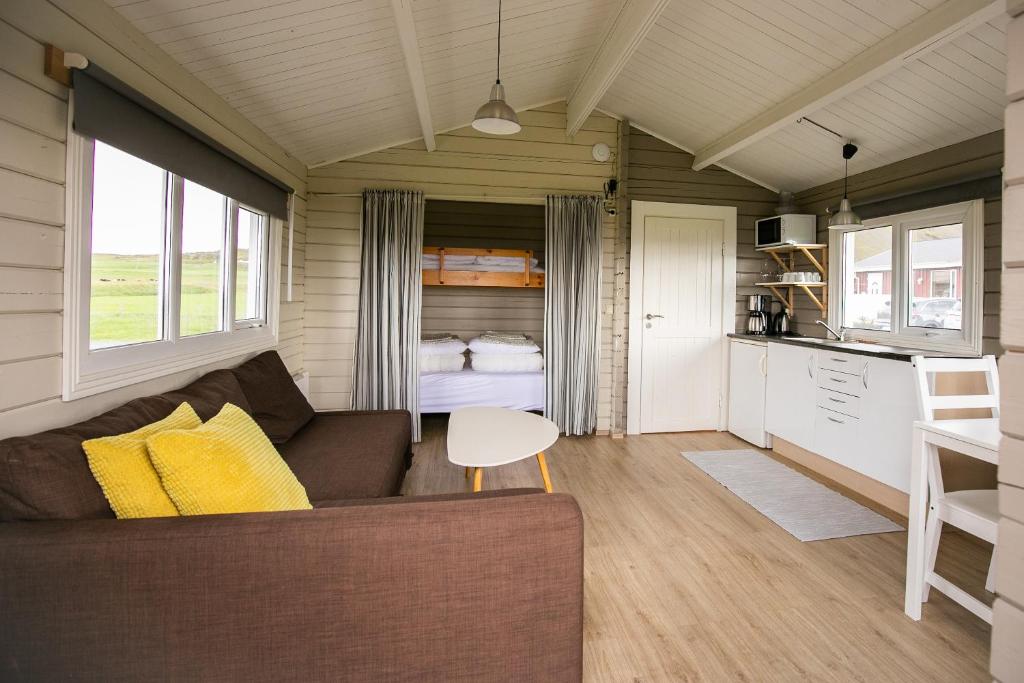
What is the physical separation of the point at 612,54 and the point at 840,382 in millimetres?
2549

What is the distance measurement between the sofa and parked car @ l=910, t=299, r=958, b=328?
3.32 m

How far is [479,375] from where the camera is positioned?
4352mm

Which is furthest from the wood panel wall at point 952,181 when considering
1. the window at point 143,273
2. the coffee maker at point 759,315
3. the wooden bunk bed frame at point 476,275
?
the window at point 143,273

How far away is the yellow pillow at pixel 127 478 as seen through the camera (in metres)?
1.25

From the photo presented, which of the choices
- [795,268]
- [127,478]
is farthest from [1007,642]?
[795,268]

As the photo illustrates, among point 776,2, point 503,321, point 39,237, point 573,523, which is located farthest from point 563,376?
point 39,237

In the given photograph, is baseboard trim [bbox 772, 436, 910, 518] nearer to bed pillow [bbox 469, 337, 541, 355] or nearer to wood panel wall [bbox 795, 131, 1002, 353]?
wood panel wall [bbox 795, 131, 1002, 353]

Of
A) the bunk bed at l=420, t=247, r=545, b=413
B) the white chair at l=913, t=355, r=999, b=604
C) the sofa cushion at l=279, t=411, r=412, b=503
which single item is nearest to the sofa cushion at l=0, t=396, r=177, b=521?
the sofa cushion at l=279, t=411, r=412, b=503

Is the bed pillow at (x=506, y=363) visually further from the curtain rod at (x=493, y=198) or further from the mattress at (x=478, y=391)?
the curtain rod at (x=493, y=198)

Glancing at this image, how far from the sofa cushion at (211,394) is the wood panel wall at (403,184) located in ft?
5.55

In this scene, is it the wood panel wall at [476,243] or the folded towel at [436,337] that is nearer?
the folded towel at [436,337]

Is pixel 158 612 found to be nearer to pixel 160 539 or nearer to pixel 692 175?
pixel 160 539

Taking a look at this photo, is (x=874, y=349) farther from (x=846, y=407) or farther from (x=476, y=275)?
(x=476, y=275)

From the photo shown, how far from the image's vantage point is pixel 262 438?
173cm
